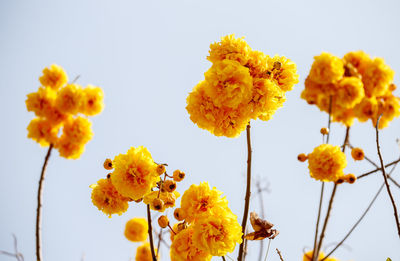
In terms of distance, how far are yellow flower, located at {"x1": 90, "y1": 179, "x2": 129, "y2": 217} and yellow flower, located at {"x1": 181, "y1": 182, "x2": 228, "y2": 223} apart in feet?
0.93

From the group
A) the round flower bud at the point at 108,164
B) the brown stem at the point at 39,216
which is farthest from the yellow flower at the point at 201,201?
the brown stem at the point at 39,216

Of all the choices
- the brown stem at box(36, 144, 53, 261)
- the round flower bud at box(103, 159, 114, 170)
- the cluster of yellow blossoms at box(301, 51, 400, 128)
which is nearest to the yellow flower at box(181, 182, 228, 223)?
the round flower bud at box(103, 159, 114, 170)

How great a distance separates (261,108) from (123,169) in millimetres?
548

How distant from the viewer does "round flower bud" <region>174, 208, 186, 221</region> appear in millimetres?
1011

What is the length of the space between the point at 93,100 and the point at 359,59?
7.04ft

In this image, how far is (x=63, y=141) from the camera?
2428mm

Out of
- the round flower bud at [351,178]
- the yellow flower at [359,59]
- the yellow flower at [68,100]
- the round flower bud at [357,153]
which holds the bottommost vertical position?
the round flower bud at [351,178]

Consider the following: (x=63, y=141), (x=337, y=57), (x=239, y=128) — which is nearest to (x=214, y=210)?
(x=239, y=128)

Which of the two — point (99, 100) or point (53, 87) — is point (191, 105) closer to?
point (99, 100)

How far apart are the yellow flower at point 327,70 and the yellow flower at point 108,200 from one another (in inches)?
38.1

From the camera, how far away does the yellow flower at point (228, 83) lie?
1000 mm

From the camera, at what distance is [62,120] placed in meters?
2.51

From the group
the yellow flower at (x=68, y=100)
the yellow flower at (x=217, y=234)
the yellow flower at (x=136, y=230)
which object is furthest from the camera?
the yellow flower at (x=68, y=100)

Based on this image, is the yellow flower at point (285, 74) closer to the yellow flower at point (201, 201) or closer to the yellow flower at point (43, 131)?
the yellow flower at point (201, 201)
